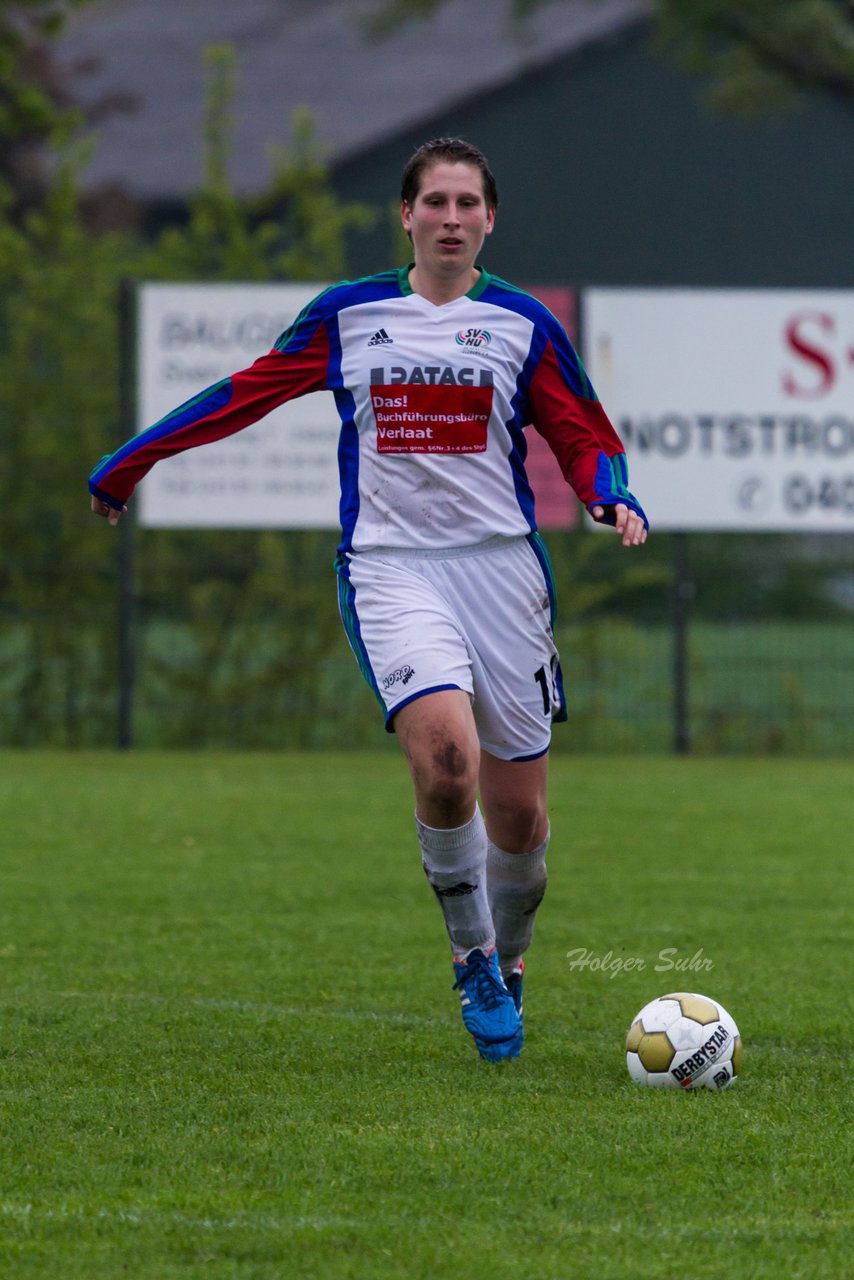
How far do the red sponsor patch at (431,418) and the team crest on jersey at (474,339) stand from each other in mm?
119

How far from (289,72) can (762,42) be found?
619 inches

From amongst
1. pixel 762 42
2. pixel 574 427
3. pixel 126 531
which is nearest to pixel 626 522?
pixel 574 427

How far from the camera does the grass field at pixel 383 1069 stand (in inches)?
145

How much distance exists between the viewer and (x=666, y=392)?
14.4m

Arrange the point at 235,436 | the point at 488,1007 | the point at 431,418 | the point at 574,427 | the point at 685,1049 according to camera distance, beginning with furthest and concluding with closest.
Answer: the point at 235,436 < the point at 574,427 < the point at 431,418 < the point at 488,1007 < the point at 685,1049

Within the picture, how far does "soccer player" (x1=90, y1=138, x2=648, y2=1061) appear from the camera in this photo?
5.26 metres

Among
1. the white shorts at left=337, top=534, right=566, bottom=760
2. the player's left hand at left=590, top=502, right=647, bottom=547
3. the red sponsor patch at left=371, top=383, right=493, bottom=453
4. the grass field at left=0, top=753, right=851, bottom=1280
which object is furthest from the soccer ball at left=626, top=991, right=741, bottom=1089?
the red sponsor patch at left=371, top=383, right=493, bottom=453

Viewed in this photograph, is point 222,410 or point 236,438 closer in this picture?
point 222,410

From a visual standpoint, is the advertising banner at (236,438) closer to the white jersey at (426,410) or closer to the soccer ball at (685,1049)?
the white jersey at (426,410)

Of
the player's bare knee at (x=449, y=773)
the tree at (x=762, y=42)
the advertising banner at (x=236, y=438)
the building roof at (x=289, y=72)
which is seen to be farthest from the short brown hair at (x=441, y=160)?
the building roof at (x=289, y=72)

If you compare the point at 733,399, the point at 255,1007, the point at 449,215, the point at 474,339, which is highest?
the point at 449,215

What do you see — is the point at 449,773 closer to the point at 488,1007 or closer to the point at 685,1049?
the point at 488,1007

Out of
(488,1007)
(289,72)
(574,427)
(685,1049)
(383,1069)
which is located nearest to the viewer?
(685,1049)

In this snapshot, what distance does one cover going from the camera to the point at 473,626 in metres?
5.36
